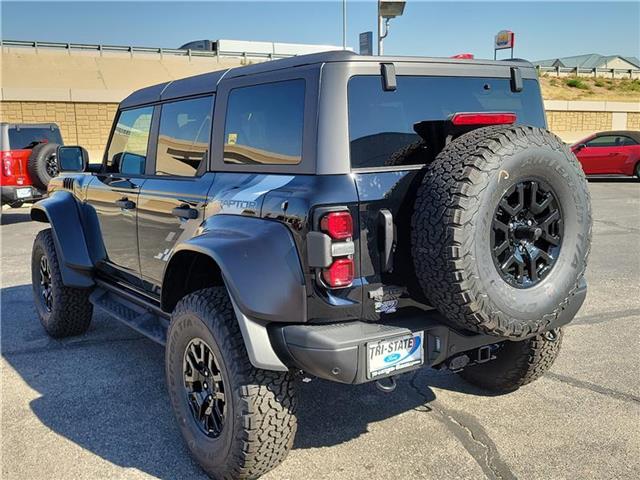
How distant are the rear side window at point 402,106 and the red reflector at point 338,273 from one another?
1.44 feet

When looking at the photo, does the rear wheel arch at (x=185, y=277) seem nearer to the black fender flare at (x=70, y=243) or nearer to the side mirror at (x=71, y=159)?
the black fender flare at (x=70, y=243)

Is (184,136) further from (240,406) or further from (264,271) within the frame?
(240,406)

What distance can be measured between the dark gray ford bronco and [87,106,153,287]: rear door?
2.82 ft

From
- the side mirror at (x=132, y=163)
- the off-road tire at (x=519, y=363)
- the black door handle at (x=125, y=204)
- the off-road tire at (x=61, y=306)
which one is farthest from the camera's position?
the off-road tire at (x=61, y=306)

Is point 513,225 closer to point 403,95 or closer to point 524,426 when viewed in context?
point 403,95

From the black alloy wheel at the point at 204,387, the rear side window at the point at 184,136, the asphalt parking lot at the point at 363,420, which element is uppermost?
the rear side window at the point at 184,136

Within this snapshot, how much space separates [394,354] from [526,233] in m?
0.79

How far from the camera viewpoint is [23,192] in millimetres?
11414

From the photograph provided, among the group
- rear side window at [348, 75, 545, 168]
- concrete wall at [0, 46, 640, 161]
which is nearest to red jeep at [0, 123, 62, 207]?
rear side window at [348, 75, 545, 168]

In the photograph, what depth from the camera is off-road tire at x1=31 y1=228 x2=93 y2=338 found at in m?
4.71

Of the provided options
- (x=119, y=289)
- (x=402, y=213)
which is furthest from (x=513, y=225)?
(x=119, y=289)

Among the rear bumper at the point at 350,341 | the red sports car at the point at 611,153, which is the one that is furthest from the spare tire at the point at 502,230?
the red sports car at the point at 611,153

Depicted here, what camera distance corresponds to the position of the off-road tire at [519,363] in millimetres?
3500

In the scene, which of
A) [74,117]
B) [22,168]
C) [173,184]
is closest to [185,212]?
[173,184]
